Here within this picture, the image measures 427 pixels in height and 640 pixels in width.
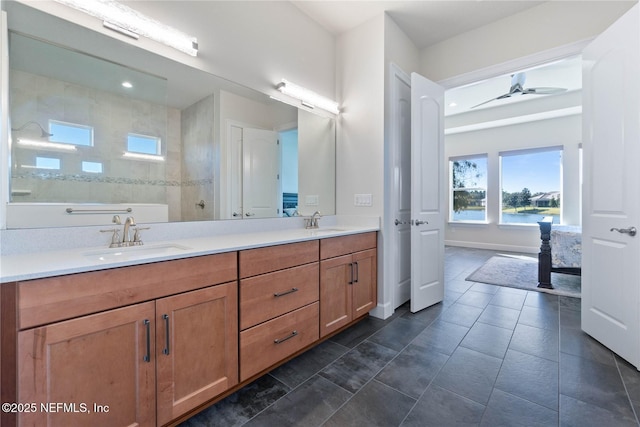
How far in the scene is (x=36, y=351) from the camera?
0.87 m

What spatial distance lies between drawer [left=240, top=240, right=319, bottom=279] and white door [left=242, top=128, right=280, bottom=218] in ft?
1.95

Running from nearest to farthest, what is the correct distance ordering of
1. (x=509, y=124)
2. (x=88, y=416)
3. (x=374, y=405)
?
(x=88, y=416), (x=374, y=405), (x=509, y=124)

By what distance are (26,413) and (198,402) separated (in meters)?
0.59

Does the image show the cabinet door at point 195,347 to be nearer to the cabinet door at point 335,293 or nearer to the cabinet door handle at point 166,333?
the cabinet door handle at point 166,333

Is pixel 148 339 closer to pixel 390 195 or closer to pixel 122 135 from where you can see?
pixel 122 135

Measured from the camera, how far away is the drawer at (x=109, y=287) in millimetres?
878

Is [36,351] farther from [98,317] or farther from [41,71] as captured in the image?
[41,71]

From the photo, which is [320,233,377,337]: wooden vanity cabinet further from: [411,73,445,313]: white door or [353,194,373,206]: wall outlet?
[411,73,445,313]: white door

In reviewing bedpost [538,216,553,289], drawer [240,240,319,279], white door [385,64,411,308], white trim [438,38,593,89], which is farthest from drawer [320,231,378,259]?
bedpost [538,216,553,289]

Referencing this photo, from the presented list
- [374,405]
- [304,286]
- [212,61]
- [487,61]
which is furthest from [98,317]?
[487,61]

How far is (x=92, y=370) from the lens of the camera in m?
0.98

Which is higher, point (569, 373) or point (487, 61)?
point (487, 61)

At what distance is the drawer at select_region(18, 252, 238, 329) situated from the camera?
878mm

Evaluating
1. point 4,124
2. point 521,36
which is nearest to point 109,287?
point 4,124
